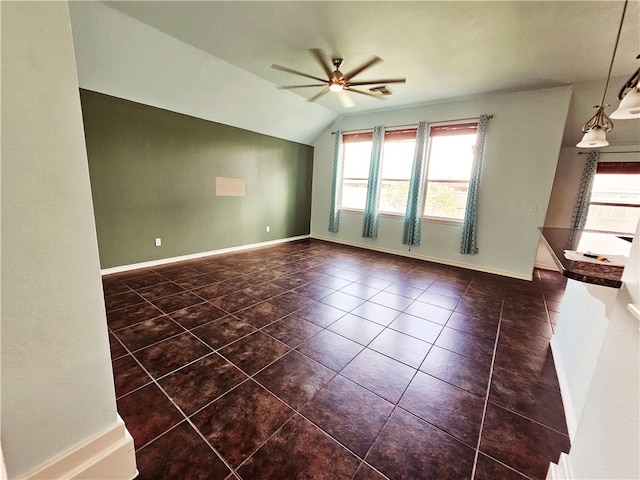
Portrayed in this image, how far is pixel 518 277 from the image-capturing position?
160 inches

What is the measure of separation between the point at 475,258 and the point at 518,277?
65 cm

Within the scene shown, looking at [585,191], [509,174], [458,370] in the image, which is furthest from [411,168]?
[458,370]

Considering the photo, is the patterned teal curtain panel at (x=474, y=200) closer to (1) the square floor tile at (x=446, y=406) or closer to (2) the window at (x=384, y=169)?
(2) the window at (x=384, y=169)

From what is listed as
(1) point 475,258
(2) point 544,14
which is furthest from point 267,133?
(1) point 475,258

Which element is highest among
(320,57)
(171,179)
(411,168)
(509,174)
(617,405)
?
(320,57)

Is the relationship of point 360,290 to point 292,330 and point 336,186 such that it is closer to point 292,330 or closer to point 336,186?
point 292,330

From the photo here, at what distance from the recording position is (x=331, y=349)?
204cm

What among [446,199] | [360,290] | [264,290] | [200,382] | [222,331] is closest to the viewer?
[200,382]

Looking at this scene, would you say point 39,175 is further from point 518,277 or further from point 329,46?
point 518,277

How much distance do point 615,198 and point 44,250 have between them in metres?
6.81

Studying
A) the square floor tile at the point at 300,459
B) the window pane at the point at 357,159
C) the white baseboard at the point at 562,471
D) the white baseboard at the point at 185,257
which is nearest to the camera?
the white baseboard at the point at 562,471

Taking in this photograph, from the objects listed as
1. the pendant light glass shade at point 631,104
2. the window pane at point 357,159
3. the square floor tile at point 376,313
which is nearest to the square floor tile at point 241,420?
the square floor tile at point 376,313

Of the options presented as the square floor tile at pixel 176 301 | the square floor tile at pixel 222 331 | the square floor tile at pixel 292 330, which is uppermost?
the square floor tile at pixel 176 301

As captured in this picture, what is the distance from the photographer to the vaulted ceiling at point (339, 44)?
2.25 meters
